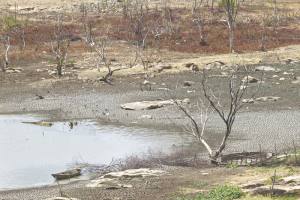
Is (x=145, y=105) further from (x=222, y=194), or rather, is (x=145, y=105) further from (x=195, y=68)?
(x=222, y=194)

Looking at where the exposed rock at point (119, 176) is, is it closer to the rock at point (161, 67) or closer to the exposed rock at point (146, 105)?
the exposed rock at point (146, 105)

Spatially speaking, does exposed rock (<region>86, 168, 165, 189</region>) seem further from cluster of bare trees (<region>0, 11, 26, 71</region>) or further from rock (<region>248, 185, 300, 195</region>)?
→ cluster of bare trees (<region>0, 11, 26, 71</region>)

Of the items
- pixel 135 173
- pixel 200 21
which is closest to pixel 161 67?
pixel 200 21

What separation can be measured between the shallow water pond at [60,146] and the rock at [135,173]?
2.62 meters

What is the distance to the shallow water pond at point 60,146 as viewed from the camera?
23062 mm

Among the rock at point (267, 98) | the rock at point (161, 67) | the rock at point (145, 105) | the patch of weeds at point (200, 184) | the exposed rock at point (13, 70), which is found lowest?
the exposed rock at point (13, 70)

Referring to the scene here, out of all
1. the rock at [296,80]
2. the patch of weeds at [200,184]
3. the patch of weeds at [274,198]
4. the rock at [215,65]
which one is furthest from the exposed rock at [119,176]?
the rock at [215,65]

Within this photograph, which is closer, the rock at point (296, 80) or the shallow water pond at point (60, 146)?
the shallow water pond at point (60, 146)

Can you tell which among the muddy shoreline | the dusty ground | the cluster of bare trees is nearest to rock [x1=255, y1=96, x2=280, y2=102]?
the dusty ground

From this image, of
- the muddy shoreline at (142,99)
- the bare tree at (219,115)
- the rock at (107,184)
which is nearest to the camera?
the rock at (107,184)

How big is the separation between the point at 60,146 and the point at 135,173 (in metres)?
7.92

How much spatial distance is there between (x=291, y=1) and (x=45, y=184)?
78506mm

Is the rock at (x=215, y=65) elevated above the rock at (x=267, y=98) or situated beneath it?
situated beneath

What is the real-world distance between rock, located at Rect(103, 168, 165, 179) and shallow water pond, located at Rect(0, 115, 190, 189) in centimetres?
262
